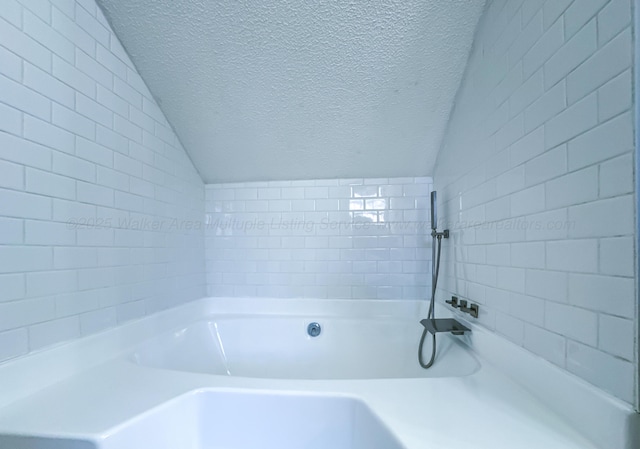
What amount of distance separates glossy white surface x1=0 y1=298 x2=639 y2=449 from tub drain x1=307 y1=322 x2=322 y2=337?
920mm

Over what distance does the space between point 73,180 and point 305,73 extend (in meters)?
1.04

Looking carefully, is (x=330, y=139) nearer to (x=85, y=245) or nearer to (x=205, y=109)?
(x=205, y=109)

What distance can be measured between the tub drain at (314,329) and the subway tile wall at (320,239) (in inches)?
7.8

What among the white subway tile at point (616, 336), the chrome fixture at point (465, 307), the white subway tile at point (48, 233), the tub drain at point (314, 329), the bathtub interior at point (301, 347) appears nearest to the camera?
the white subway tile at point (616, 336)

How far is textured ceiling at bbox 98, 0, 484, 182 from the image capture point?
108cm

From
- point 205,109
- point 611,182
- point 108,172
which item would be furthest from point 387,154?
point 108,172

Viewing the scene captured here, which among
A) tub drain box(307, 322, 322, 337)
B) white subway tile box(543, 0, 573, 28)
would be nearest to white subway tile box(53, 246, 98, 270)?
tub drain box(307, 322, 322, 337)

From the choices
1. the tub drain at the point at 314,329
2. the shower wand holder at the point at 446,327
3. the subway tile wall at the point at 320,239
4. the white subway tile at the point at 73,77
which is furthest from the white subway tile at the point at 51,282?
the shower wand holder at the point at 446,327

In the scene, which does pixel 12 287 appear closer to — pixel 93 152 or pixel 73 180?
pixel 73 180

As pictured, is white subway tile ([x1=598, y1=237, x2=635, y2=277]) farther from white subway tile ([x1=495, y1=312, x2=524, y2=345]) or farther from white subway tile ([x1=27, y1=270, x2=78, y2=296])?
white subway tile ([x1=27, y1=270, x2=78, y2=296])

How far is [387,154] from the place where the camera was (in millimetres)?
1692

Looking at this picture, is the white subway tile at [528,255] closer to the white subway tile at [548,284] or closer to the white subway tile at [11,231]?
the white subway tile at [548,284]

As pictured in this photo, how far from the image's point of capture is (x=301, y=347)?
1740mm

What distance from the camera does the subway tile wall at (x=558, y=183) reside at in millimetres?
548
